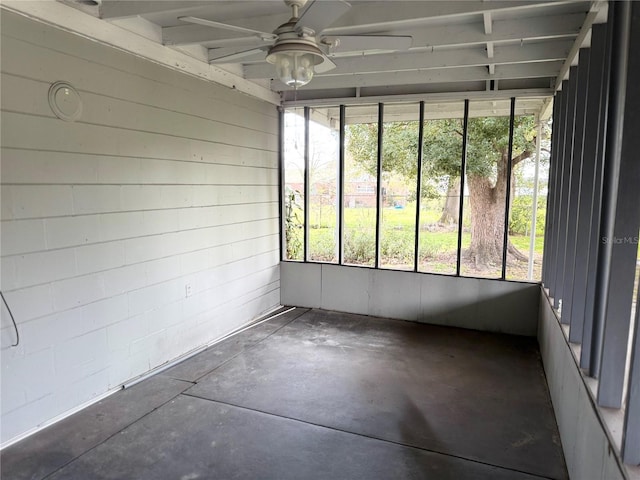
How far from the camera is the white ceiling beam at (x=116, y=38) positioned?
2.70m

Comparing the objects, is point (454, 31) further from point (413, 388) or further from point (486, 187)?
point (413, 388)

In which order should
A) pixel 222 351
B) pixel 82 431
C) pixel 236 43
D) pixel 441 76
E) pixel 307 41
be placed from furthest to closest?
pixel 441 76
pixel 222 351
pixel 236 43
pixel 82 431
pixel 307 41

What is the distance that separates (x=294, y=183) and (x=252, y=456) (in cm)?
392

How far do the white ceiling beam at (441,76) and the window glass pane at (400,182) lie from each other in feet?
1.97

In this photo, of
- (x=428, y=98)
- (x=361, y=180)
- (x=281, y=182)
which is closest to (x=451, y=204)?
(x=361, y=180)

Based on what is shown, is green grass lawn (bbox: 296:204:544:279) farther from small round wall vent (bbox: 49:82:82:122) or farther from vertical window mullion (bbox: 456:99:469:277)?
small round wall vent (bbox: 49:82:82:122)

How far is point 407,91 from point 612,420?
426cm

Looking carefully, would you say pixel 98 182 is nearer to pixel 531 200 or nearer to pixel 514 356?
pixel 514 356

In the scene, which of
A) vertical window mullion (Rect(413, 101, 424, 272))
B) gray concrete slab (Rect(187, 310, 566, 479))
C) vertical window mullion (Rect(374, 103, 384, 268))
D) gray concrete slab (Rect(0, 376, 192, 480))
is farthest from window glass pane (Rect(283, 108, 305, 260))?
gray concrete slab (Rect(0, 376, 192, 480))

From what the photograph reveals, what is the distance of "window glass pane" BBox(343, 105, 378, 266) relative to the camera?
559 cm

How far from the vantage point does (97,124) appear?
3.17 meters

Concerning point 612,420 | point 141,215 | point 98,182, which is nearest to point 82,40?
point 98,182

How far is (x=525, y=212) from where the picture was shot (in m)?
5.19

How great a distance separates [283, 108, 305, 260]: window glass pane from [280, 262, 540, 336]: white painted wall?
1.01 ft
